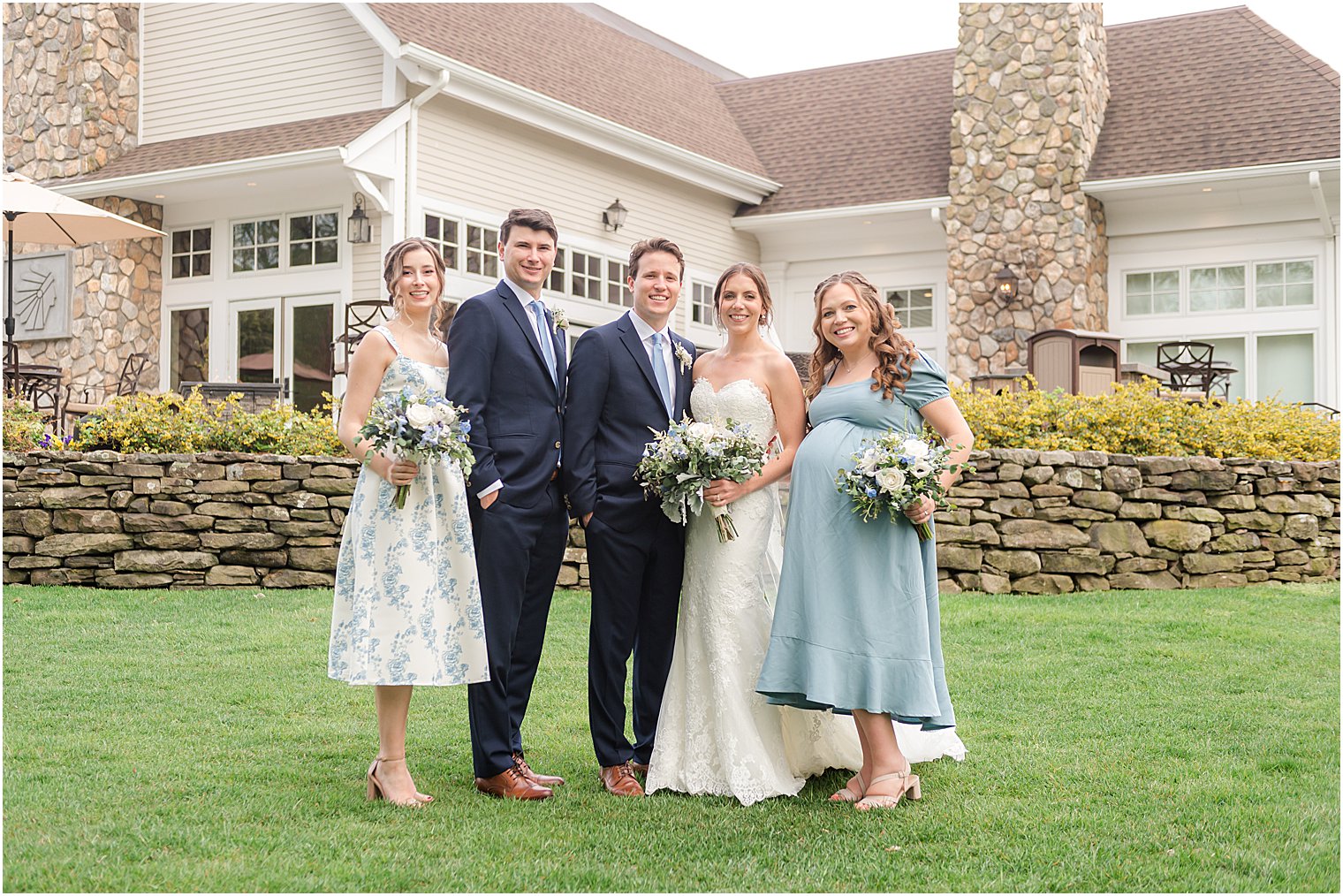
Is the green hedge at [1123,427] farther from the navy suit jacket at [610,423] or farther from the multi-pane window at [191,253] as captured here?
the multi-pane window at [191,253]

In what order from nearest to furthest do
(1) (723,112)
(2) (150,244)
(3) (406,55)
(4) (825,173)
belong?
1. (3) (406,55)
2. (2) (150,244)
3. (4) (825,173)
4. (1) (723,112)

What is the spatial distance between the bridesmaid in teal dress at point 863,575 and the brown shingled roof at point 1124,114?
11906 mm

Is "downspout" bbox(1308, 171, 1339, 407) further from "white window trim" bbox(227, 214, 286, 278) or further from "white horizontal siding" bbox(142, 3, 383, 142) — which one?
"white window trim" bbox(227, 214, 286, 278)

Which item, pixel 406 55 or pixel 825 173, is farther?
pixel 825 173

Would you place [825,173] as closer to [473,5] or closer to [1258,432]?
[473,5]

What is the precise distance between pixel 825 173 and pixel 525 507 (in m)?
13.5

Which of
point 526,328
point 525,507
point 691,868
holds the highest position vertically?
point 526,328

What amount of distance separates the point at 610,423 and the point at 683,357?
423 millimetres

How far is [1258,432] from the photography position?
384 inches

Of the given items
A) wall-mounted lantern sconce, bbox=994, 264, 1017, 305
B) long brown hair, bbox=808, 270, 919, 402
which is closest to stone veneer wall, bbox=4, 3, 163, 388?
wall-mounted lantern sconce, bbox=994, 264, 1017, 305

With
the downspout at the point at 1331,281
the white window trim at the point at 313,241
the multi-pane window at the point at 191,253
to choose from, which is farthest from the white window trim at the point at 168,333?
the downspout at the point at 1331,281

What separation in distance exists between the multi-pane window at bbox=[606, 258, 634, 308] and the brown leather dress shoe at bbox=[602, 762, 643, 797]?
10983mm

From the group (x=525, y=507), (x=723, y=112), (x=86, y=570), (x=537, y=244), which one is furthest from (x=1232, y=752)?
(x=723, y=112)

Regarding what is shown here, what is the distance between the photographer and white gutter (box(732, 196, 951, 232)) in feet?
51.2
